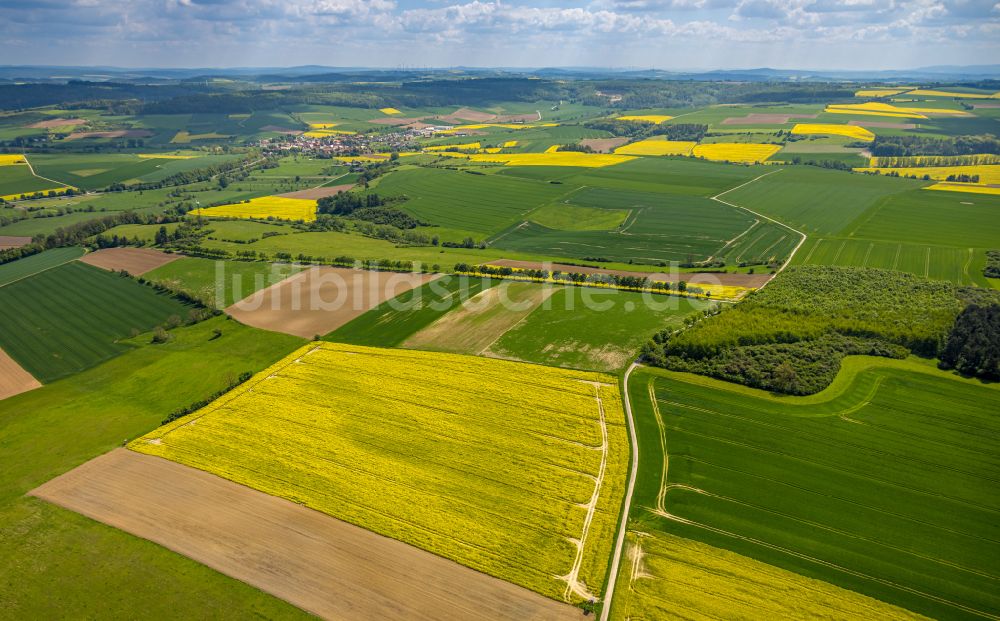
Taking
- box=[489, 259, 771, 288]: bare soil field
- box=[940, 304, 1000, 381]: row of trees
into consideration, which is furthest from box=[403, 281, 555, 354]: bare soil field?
box=[940, 304, 1000, 381]: row of trees

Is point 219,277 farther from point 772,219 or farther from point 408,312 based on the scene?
point 772,219

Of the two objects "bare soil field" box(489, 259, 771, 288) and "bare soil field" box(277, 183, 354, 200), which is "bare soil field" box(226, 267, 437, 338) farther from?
"bare soil field" box(277, 183, 354, 200)

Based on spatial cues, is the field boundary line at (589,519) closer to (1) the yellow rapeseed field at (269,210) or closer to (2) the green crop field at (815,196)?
(2) the green crop field at (815,196)

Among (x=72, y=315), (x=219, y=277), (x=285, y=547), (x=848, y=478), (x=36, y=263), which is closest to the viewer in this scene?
(x=285, y=547)

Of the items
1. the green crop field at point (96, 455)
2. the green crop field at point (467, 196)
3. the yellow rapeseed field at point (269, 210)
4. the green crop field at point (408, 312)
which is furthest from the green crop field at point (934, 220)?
the yellow rapeseed field at point (269, 210)

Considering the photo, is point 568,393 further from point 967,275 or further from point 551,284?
point 967,275

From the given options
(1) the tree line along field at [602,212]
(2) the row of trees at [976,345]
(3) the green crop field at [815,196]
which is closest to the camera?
(2) the row of trees at [976,345]

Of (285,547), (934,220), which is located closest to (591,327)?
(285,547)
